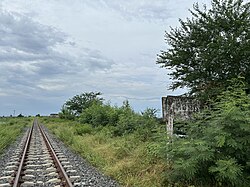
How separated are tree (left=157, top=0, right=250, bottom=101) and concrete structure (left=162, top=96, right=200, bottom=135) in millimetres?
9564

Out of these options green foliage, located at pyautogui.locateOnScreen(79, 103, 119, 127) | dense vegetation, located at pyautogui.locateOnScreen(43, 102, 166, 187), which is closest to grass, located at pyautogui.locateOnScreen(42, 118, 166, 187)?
dense vegetation, located at pyautogui.locateOnScreen(43, 102, 166, 187)

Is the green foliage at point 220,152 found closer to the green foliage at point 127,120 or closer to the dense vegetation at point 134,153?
the dense vegetation at point 134,153

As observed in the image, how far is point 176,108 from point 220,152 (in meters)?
2.22

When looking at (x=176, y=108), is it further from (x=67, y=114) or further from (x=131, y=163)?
(x=67, y=114)

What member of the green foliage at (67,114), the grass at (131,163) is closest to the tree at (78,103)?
the green foliage at (67,114)

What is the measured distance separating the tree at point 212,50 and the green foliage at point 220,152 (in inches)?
440

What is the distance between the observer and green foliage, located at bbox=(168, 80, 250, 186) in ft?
21.8

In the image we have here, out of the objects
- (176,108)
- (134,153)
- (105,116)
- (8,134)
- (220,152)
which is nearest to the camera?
(220,152)

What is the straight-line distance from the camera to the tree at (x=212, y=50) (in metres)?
20.2

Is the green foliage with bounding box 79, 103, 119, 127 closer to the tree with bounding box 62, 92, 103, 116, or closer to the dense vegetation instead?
the dense vegetation

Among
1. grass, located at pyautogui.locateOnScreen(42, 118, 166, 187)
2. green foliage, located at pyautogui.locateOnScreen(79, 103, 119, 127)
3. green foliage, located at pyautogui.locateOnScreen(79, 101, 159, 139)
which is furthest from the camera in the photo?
green foliage, located at pyautogui.locateOnScreen(79, 103, 119, 127)

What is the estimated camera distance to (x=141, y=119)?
18297 millimetres

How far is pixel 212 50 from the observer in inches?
810

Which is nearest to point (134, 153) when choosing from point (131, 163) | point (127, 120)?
point (131, 163)
